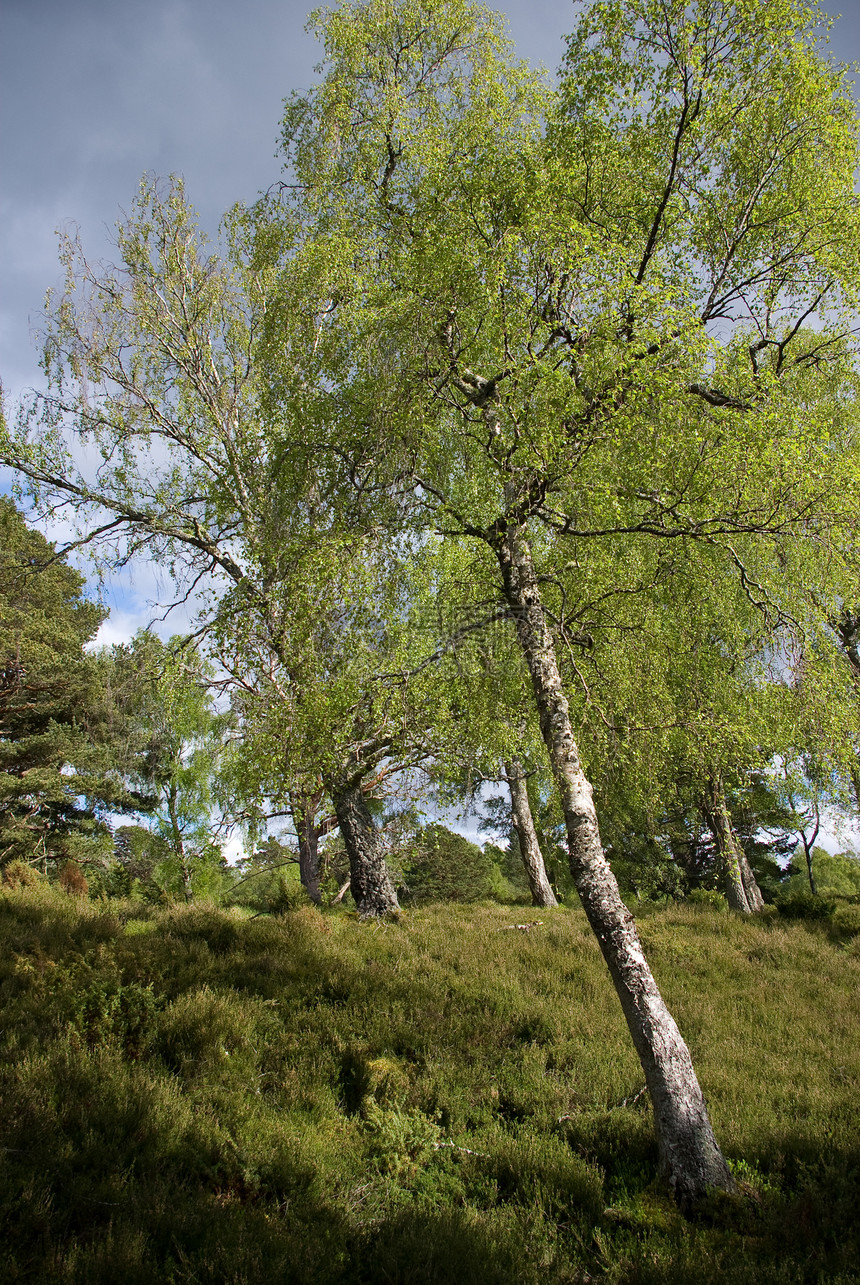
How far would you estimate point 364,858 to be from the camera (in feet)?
33.8

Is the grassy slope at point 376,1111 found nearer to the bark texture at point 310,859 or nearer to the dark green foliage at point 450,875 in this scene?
the bark texture at point 310,859

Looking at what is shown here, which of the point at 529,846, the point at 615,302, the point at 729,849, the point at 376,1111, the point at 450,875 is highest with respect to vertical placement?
the point at 615,302

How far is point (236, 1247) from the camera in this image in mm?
3717

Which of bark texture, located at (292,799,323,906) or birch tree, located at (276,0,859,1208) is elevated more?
birch tree, located at (276,0,859,1208)

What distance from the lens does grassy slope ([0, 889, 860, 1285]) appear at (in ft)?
12.7

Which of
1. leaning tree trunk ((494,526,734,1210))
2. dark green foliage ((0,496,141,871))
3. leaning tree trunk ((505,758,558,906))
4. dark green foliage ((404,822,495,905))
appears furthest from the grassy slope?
dark green foliage ((404,822,495,905))

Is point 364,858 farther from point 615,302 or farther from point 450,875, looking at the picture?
point 450,875

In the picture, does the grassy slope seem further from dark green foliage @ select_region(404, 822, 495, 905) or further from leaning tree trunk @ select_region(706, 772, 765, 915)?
dark green foliage @ select_region(404, 822, 495, 905)

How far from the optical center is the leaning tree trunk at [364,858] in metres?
10.2

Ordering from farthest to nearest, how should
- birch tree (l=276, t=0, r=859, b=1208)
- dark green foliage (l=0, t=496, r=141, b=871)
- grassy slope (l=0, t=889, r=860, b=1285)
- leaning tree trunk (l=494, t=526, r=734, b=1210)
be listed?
dark green foliage (l=0, t=496, r=141, b=871) < birch tree (l=276, t=0, r=859, b=1208) < leaning tree trunk (l=494, t=526, r=734, b=1210) < grassy slope (l=0, t=889, r=860, b=1285)

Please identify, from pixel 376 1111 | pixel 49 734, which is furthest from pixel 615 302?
pixel 49 734

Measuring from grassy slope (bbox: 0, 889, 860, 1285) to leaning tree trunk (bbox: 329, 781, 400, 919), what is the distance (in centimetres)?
130

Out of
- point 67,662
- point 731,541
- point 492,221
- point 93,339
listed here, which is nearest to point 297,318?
point 492,221

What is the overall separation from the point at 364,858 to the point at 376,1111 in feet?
16.1
